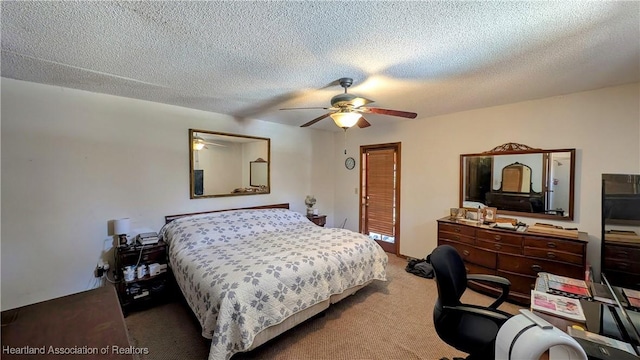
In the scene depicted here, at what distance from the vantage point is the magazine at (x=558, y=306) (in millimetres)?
1436

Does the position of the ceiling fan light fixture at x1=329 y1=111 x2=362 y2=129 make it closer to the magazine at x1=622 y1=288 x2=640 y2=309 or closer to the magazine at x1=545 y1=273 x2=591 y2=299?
the magazine at x1=545 y1=273 x2=591 y2=299

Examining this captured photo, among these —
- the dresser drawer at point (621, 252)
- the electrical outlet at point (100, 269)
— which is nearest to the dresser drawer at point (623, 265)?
the dresser drawer at point (621, 252)

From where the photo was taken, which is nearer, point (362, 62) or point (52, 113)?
point (362, 62)

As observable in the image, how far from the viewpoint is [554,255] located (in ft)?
8.41

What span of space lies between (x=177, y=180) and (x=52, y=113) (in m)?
1.34

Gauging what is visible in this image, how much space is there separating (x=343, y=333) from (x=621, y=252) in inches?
81.0

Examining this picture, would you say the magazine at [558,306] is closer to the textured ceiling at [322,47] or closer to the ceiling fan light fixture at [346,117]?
the textured ceiling at [322,47]

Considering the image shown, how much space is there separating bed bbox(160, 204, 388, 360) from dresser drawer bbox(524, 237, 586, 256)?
5.20 ft

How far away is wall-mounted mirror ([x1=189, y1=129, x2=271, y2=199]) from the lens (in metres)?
3.53

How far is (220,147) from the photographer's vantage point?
378 cm

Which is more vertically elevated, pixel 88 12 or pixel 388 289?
pixel 88 12

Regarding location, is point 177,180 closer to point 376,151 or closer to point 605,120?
point 376,151

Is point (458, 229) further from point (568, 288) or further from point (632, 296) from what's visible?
point (632, 296)

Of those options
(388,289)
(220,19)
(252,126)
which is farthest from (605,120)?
(252,126)
